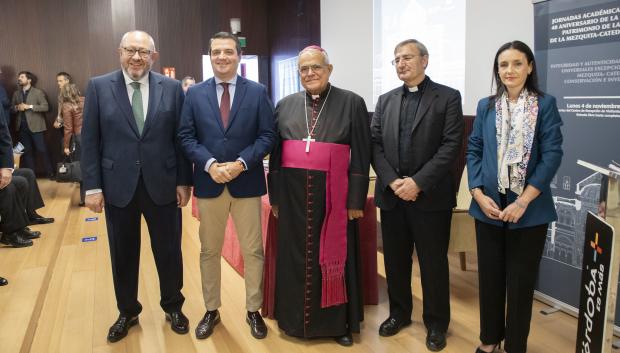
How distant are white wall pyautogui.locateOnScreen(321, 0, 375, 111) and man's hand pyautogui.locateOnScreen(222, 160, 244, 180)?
3340 millimetres

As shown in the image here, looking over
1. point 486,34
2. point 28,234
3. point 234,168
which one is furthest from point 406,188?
point 28,234

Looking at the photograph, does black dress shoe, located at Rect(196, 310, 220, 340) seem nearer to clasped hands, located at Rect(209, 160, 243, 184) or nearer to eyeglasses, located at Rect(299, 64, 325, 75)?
clasped hands, located at Rect(209, 160, 243, 184)

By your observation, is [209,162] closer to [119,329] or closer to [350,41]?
[119,329]

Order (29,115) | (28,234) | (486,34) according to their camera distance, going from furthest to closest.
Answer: (29,115)
(28,234)
(486,34)

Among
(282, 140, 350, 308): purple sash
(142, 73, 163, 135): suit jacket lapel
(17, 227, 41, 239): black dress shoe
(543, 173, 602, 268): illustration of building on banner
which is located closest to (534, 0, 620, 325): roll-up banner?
(543, 173, 602, 268): illustration of building on banner

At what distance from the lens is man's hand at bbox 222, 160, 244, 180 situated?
8.41 feet

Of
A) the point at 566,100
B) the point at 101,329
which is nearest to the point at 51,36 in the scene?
the point at 101,329

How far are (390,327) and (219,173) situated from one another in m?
1.32

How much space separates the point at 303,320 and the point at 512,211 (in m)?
1.26

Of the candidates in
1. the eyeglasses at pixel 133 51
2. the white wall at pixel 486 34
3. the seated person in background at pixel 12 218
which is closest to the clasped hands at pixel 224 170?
the eyeglasses at pixel 133 51

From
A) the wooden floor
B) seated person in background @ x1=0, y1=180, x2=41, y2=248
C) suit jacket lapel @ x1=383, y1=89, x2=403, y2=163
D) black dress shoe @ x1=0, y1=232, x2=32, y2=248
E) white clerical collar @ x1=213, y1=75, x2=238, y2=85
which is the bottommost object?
the wooden floor

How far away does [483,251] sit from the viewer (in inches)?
95.2

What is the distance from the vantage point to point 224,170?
2551 millimetres

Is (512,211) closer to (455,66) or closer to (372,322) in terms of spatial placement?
(372,322)
